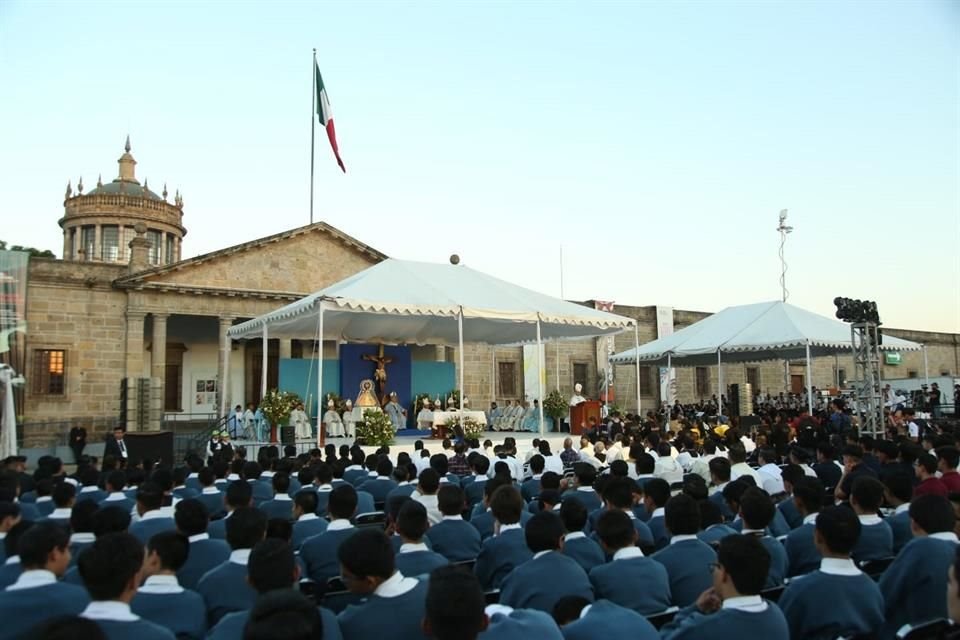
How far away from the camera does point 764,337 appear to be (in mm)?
17484

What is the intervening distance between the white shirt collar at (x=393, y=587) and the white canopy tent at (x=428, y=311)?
9.08 meters

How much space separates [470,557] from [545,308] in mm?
10677

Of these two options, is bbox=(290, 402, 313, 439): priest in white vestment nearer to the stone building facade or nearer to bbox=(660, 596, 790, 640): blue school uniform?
the stone building facade

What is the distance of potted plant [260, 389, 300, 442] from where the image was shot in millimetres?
16031

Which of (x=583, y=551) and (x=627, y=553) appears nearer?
(x=627, y=553)

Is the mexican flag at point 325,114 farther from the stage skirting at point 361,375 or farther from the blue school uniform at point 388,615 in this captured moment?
the blue school uniform at point 388,615

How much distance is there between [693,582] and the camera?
4.07m

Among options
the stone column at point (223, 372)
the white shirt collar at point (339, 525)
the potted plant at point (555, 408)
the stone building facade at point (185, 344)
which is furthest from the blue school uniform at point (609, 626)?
the potted plant at point (555, 408)

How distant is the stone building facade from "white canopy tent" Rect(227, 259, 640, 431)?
290 cm

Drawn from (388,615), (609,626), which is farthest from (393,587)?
(609,626)

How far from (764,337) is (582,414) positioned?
→ 16.2ft

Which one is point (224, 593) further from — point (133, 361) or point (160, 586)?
point (133, 361)

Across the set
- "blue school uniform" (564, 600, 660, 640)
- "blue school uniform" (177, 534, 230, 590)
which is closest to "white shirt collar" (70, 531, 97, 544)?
"blue school uniform" (177, 534, 230, 590)

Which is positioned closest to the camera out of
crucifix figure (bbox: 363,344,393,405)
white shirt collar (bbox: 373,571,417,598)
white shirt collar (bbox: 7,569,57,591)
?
white shirt collar (bbox: 373,571,417,598)
